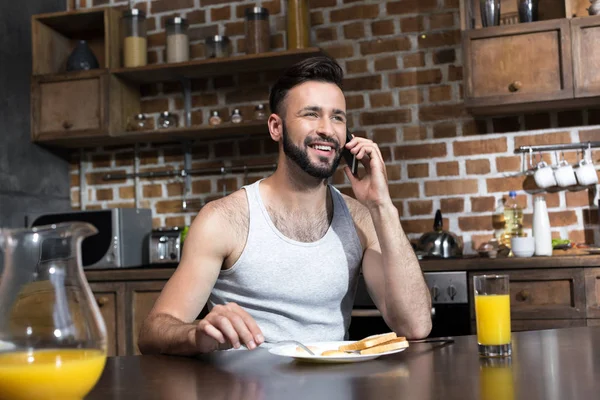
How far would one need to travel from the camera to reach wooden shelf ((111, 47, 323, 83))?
344 cm

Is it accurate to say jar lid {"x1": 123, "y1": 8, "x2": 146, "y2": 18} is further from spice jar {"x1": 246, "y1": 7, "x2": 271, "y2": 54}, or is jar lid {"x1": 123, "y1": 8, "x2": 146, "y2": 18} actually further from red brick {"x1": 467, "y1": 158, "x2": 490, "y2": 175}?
red brick {"x1": 467, "y1": 158, "x2": 490, "y2": 175}

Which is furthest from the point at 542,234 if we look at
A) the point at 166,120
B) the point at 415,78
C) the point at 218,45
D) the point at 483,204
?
the point at 166,120

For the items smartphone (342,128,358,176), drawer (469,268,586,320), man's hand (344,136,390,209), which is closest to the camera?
man's hand (344,136,390,209)

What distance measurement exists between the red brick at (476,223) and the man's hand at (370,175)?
4.57 ft

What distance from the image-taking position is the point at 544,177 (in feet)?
10.6

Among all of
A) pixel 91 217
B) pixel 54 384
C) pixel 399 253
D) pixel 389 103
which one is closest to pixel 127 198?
pixel 91 217

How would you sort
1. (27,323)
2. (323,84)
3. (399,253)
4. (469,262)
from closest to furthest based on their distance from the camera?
(27,323) → (399,253) → (323,84) → (469,262)

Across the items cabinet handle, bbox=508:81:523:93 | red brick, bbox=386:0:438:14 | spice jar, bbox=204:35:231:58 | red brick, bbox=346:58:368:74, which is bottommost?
cabinet handle, bbox=508:81:523:93

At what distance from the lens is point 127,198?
389 centimetres

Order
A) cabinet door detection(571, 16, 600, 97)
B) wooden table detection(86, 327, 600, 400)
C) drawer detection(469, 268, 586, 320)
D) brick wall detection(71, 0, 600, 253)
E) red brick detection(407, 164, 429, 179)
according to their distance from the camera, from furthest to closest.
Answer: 1. red brick detection(407, 164, 429, 179)
2. brick wall detection(71, 0, 600, 253)
3. cabinet door detection(571, 16, 600, 97)
4. drawer detection(469, 268, 586, 320)
5. wooden table detection(86, 327, 600, 400)

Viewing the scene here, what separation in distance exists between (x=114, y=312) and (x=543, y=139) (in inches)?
77.4

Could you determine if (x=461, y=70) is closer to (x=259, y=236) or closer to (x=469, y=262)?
(x=469, y=262)

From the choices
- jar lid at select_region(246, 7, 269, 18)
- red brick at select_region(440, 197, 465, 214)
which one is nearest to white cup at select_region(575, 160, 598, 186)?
red brick at select_region(440, 197, 465, 214)

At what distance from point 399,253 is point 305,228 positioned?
0.27m
